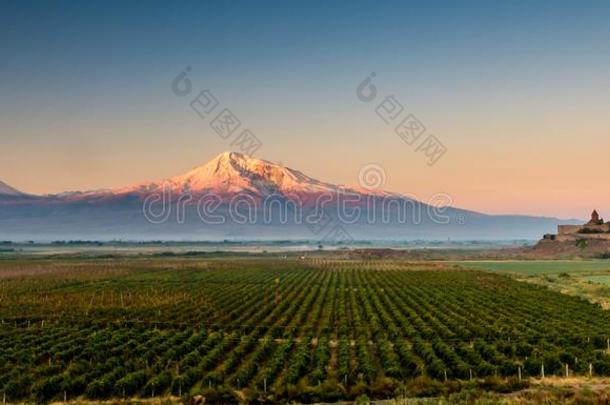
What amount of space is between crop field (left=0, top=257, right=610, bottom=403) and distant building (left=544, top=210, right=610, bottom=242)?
266 ft

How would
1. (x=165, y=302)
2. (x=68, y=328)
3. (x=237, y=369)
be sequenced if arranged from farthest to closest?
(x=165, y=302) → (x=68, y=328) → (x=237, y=369)

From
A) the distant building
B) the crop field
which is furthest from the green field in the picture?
the crop field

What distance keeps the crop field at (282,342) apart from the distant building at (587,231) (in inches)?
3187

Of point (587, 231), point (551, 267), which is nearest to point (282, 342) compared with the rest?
point (551, 267)

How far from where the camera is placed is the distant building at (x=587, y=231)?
12875cm

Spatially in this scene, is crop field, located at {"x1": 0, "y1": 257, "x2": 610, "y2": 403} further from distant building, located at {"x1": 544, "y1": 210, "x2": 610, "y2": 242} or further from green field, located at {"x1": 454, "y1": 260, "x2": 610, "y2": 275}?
distant building, located at {"x1": 544, "y1": 210, "x2": 610, "y2": 242}

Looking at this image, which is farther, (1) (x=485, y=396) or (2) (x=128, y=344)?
(2) (x=128, y=344)

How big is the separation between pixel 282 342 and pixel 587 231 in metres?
119

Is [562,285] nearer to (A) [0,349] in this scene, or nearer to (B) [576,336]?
(B) [576,336]

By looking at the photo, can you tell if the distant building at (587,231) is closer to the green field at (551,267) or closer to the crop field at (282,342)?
the green field at (551,267)

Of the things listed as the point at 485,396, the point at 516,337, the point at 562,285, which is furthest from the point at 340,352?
the point at 562,285

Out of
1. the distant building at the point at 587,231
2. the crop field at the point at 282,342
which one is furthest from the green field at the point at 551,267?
the crop field at the point at 282,342

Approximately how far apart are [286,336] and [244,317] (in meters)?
7.93

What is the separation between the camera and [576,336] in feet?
104
